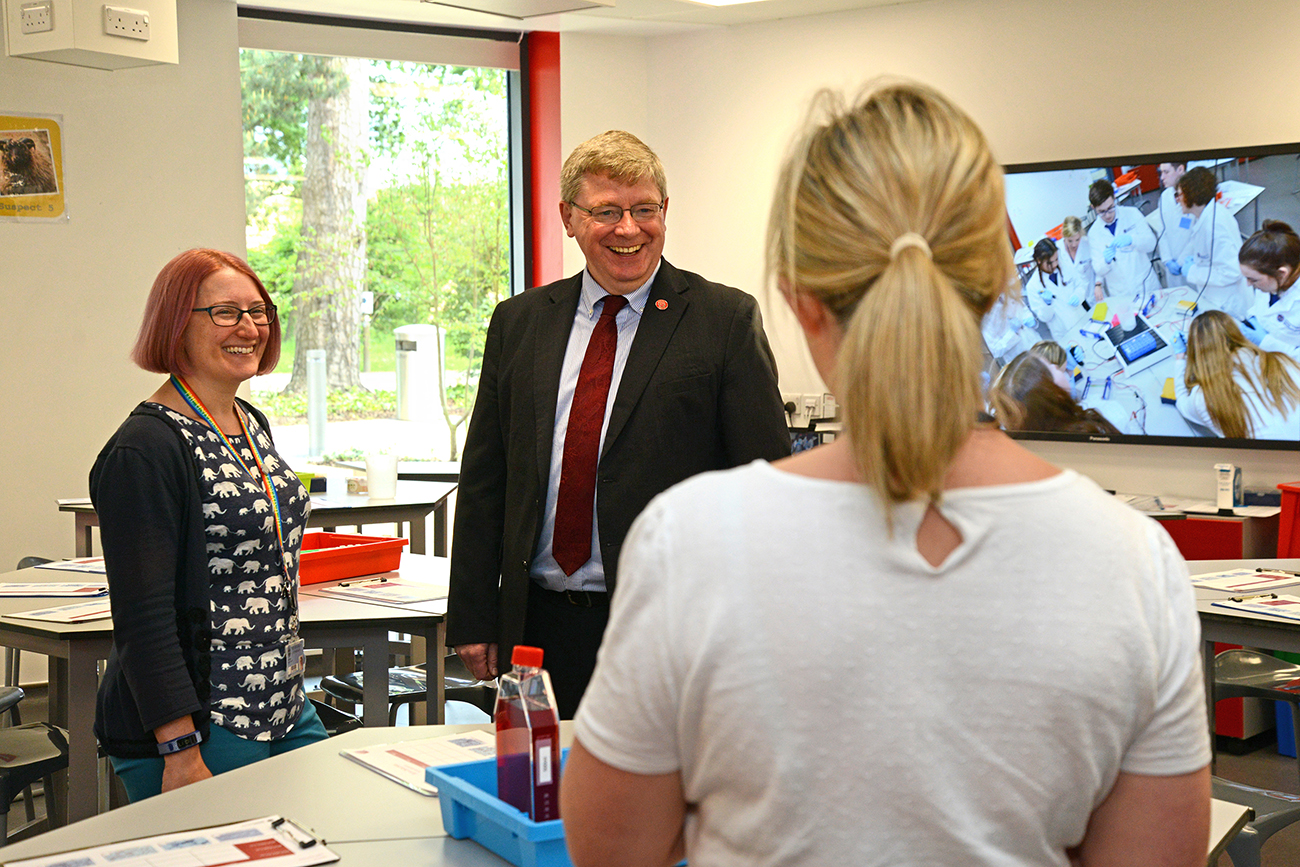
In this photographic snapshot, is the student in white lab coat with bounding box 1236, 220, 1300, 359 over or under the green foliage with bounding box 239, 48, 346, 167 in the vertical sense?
under

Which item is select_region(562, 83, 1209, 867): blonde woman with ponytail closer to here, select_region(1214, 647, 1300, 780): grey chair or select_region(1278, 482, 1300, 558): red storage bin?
select_region(1214, 647, 1300, 780): grey chair

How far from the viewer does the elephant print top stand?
205cm

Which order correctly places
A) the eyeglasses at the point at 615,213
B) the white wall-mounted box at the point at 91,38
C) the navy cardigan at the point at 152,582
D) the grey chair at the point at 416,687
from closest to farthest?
the navy cardigan at the point at 152,582 → the eyeglasses at the point at 615,213 → the grey chair at the point at 416,687 → the white wall-mounted box at the point at 91,38

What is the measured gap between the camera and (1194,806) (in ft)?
3.00

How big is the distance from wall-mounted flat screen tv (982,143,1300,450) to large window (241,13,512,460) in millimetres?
2897

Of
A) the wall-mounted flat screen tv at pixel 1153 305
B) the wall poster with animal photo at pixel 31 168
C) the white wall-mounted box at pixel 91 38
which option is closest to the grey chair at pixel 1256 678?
the wall-mounted flat screen tv at pixel 1153 305

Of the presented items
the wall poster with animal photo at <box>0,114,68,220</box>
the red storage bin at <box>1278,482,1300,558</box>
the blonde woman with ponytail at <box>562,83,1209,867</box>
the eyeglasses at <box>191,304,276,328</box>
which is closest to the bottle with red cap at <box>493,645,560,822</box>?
the blonde woman with ponytail at <box>562,83,1209,867</box>

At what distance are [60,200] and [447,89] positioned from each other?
214 cm

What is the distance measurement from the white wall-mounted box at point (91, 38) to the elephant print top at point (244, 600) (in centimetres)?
251

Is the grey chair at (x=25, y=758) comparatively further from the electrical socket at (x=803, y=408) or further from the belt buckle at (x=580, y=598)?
the electrical socket at (x=803, y=408)

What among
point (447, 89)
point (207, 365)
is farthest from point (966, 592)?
point (447, 89)

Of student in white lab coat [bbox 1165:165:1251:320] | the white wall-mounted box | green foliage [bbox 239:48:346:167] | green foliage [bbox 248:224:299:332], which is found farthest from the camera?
green foliage [bbox 248:224:299:332]

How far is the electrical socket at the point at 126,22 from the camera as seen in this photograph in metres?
4.04

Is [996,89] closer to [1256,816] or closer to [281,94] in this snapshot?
[281,94]
